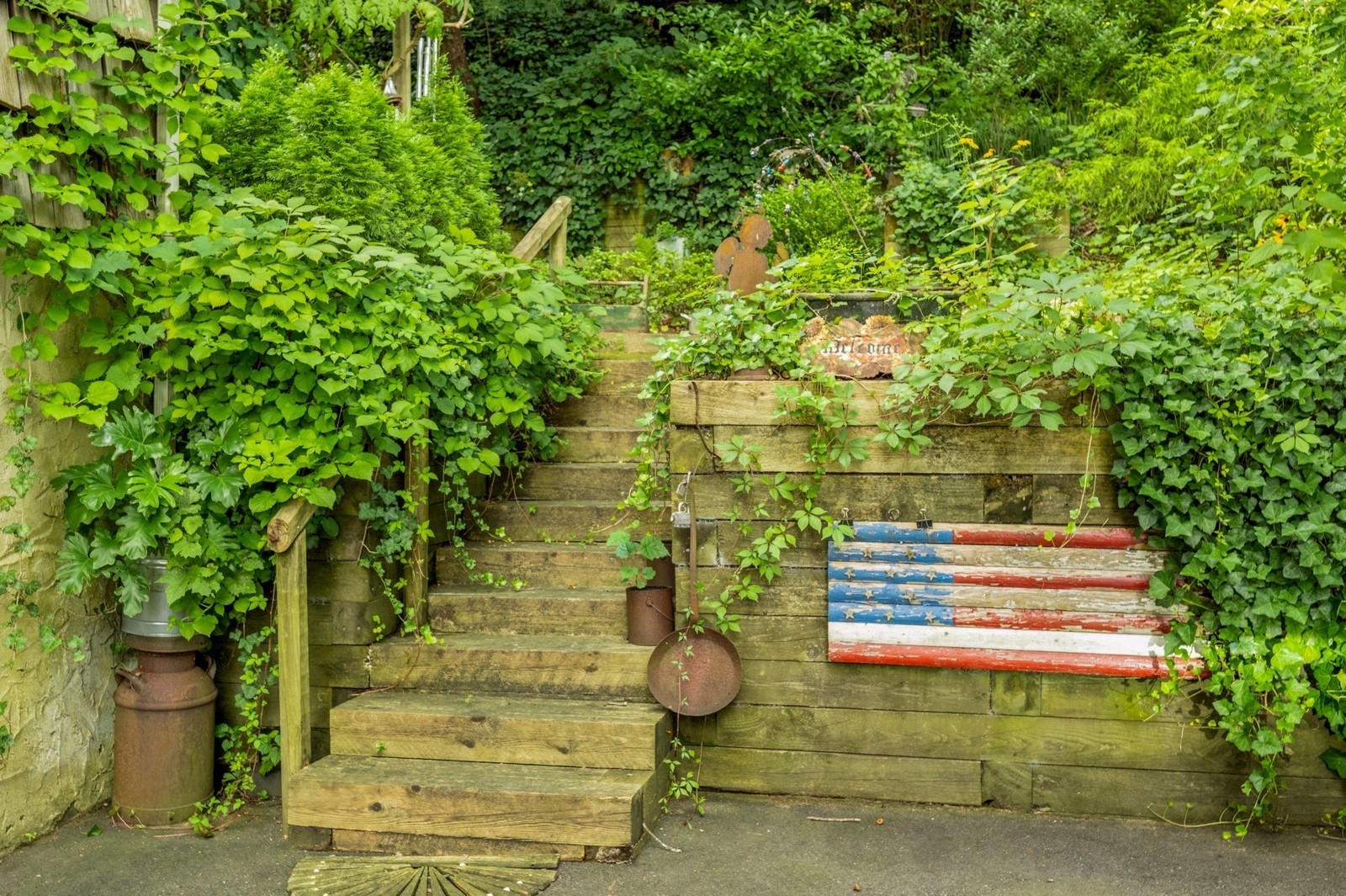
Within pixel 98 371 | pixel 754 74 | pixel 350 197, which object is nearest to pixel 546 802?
pixel 98 371

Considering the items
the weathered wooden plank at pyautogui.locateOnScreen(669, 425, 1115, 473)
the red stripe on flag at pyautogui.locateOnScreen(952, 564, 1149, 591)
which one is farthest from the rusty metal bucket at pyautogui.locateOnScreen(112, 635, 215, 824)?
the red stripe on flag at pyautogui.locateOnScreen(952, 564, 1149, 591)

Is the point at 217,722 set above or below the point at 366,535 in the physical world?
below

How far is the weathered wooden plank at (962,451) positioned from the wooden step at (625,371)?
5.69 feet

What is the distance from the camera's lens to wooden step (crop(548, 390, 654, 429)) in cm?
518

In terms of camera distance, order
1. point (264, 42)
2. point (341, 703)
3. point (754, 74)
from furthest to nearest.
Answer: point (754, 74) < point (264, 42) < point (341, 703)

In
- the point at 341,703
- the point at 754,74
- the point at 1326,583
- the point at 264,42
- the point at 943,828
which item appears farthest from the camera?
the point at 754,74

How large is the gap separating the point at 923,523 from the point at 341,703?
228 centimetres

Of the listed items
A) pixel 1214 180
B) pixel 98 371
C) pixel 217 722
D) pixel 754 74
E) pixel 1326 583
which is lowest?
pixel 217 722

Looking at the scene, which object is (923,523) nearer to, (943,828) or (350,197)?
(943,828)

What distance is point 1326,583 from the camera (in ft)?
10.4

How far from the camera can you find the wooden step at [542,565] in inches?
168

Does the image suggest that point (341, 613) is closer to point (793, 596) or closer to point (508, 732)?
point (508, 732)

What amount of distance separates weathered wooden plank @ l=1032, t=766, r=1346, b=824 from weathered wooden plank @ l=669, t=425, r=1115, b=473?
993 mm

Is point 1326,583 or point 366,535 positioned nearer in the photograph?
point 1326,583
